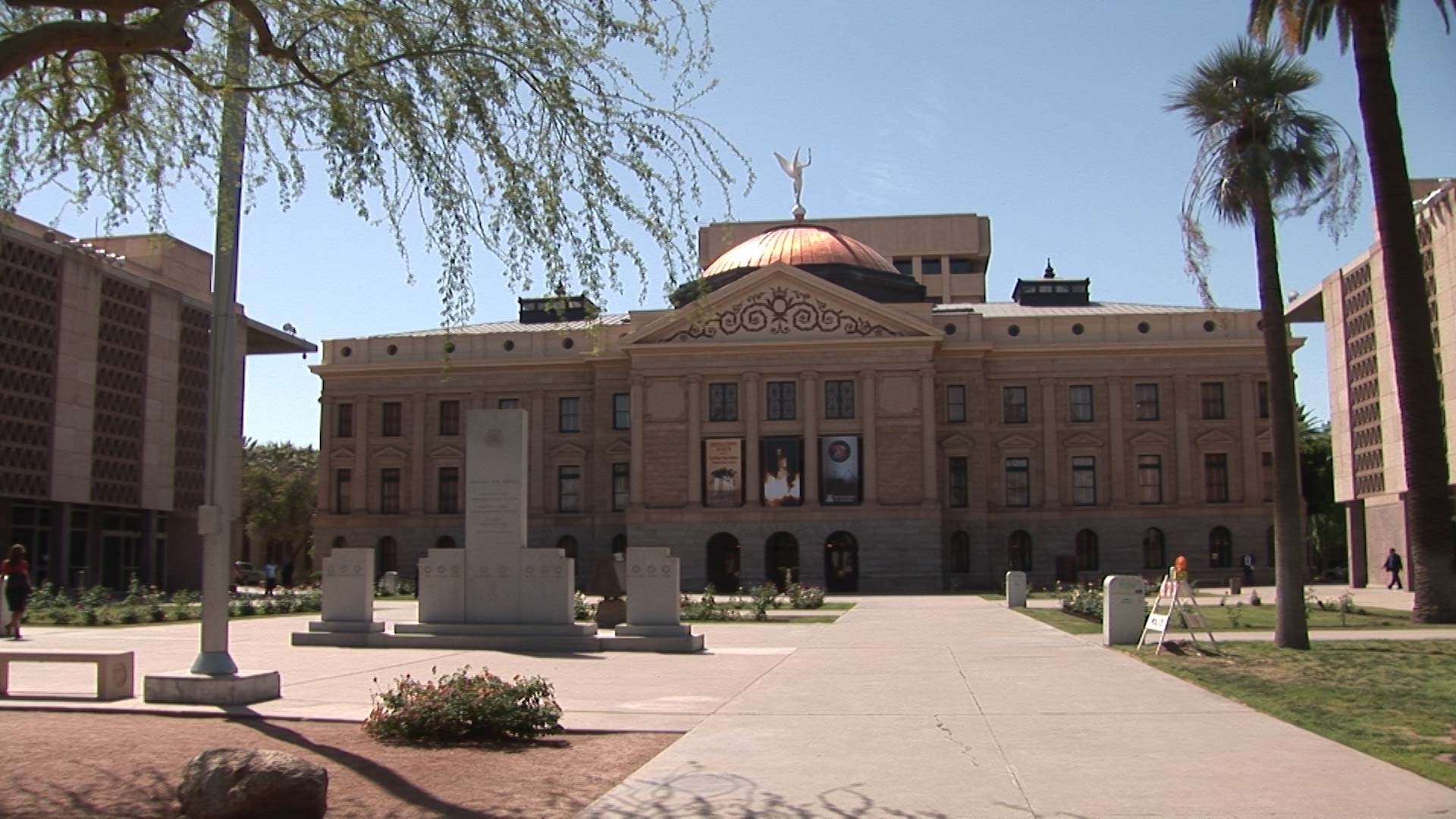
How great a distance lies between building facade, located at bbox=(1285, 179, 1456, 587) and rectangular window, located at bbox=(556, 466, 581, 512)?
35.3 m

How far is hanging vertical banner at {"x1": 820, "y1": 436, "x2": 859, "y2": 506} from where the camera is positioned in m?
62.3

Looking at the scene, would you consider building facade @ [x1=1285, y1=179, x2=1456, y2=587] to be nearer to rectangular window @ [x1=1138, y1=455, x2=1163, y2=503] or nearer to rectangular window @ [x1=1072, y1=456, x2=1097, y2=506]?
rectangular window @ [x1=1138, y1=455, x2=1163, y2=503]

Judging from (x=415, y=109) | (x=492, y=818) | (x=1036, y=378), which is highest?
(x=1036, y=378)

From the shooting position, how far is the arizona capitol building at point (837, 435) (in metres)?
62.7

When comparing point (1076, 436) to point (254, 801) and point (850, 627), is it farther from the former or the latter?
point (254, 801)

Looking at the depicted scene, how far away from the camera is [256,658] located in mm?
22359

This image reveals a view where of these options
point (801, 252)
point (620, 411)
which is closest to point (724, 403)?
point (620, 411)

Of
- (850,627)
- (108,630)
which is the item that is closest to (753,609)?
(850,627)

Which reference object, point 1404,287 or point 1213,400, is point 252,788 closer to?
point 1404,287

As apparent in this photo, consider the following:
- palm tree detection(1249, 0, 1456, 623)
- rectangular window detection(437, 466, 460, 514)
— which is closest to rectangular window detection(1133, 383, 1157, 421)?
rectangular window detection(437, 466, 460, 514)

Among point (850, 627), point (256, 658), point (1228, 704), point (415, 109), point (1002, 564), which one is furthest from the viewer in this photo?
point (1002, 564)

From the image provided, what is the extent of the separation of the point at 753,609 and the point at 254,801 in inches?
1199

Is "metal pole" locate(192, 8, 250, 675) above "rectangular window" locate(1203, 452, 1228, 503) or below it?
below

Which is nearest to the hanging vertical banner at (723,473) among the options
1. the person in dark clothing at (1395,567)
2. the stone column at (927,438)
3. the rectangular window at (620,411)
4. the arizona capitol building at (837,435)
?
the arizona capitol building at (837,435)
